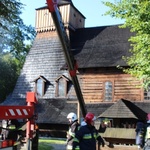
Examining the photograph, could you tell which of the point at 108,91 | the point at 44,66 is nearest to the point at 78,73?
the point at 108,91

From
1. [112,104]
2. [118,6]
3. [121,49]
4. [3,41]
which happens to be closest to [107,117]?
[112,104]

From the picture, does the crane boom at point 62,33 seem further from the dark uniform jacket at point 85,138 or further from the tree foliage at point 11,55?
the tree foliage at point 11,55

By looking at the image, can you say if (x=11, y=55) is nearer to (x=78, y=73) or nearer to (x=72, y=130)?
(x=78, y=73)

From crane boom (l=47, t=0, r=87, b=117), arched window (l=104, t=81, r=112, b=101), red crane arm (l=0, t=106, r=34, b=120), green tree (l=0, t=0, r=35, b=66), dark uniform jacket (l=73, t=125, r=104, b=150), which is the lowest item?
dark uniform jacket (l=73, t=125, r=104, b=150)

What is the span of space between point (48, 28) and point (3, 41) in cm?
1678

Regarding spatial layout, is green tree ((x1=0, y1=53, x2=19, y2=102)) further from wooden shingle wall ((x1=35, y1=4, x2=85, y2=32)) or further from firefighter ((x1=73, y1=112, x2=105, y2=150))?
firefighter ((x1=73, y1=112, x2=105, y2=150))

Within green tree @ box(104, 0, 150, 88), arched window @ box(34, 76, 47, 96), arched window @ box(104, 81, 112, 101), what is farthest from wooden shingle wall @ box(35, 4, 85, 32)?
green tree @ box(104, 0, 150, 88)

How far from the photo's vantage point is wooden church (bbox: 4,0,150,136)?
A: 24.9m

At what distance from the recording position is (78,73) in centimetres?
2686

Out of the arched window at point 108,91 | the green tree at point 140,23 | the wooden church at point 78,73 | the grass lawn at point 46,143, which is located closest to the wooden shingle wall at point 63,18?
the wooden church at point 78,73

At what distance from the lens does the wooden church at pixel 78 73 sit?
81.8 feet

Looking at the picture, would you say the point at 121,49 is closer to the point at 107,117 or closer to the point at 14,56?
the point at 107,117

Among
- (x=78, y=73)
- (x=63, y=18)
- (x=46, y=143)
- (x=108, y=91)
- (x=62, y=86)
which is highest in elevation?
(x=63, y=18)

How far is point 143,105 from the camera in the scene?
2353 cm
